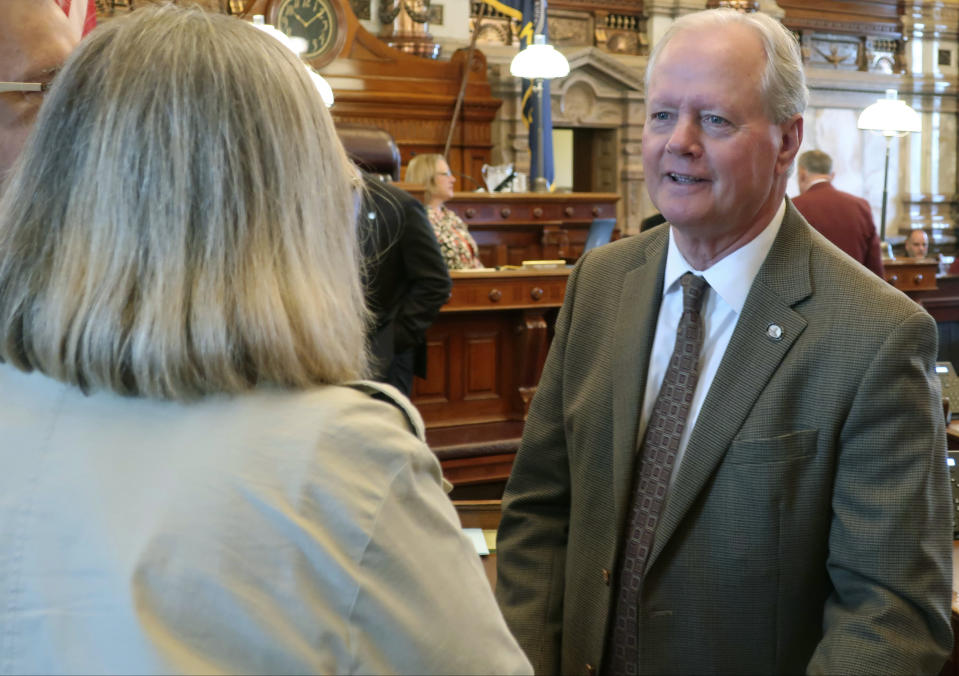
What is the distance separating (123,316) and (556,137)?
504 inches

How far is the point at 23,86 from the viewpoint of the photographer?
143 cm

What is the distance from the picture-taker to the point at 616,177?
→ 12109mm

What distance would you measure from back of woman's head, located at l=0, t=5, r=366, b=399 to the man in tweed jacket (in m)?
0.69

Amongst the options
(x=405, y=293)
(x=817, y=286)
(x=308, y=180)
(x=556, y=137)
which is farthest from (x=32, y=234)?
(x=556, y=137)

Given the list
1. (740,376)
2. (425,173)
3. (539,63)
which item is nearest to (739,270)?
(740,376)

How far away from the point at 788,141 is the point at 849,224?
3734 mm

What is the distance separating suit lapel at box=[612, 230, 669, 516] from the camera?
4.86 feet

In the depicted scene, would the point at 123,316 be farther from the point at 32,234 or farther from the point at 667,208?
the point at 667,208

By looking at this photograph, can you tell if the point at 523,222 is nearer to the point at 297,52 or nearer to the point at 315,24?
the point at 315,24

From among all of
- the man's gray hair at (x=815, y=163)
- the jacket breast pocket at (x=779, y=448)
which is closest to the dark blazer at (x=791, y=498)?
the jacket breast pocket at (x=779, y=448)

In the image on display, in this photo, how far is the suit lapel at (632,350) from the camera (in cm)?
148

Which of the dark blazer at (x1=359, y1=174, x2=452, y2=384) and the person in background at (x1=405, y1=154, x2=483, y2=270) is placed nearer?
the dark blazer at (x1=359, y1=174, x2=452, y2=384)

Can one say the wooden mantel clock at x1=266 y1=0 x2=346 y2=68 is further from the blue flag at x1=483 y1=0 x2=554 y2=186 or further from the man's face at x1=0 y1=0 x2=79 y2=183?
the man's face at x1=0 y1=0 x2=79 y2=183

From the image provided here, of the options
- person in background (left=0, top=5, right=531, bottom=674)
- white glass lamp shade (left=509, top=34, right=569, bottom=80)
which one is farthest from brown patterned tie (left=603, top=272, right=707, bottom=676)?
white glass lamp shade (left=509, top=34, right=569, bottom=80)
